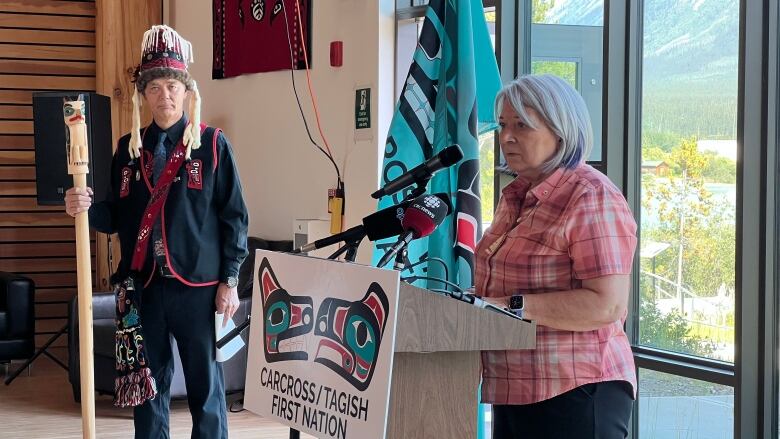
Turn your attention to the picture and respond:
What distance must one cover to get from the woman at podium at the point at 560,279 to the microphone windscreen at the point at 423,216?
0.23 meters

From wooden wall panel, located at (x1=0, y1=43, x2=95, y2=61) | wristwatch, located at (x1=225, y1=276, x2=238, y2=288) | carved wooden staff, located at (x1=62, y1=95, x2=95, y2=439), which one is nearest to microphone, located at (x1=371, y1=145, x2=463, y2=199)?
carved wooden staff, located at (x1=62, y1=95, x2=95, y2=439)

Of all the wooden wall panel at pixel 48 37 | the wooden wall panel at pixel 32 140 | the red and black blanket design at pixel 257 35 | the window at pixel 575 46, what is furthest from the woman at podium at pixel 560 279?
the wooden wall panel at pixel 48 37

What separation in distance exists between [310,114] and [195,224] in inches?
87.1

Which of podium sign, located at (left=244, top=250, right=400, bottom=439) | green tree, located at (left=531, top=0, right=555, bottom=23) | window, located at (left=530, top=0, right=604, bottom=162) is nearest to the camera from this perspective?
podium sign, located at (left=244, top=250, right=400, bottom=439)

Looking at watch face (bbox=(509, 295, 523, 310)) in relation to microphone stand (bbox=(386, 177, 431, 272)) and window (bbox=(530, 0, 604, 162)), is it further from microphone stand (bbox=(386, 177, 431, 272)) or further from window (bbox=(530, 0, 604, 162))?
window (bbox=(530, 0, 604, 162))

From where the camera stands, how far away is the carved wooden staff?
291 cm

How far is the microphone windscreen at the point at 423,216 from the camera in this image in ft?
5.87

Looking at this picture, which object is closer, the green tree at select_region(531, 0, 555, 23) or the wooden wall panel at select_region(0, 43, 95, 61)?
the green tree at select_region(531, 0, 555, 23)

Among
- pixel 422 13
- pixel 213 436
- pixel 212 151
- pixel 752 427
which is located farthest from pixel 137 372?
pixel 422 13

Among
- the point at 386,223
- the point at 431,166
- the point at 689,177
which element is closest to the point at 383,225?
the point at 386,223

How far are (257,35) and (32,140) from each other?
7.49 feet

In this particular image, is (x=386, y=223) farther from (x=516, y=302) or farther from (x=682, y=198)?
(x=682, y=198)

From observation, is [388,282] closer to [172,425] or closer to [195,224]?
[195,224]

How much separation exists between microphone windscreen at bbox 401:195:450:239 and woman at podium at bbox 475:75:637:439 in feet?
0.74
